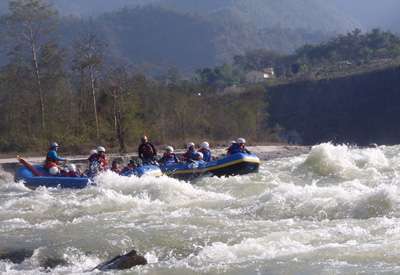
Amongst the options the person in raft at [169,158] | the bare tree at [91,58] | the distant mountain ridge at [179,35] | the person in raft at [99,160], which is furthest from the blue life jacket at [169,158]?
the distant mountain ridge at [179,35]

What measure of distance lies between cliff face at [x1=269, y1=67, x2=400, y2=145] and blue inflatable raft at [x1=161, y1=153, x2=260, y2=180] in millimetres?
37997

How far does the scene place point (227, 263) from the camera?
862cm

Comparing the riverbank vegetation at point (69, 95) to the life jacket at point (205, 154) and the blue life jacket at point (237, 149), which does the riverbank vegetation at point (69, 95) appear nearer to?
the life jacket at point (205, 154)

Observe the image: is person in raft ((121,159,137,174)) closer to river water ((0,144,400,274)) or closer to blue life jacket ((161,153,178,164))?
river water ((0,144,400,274))

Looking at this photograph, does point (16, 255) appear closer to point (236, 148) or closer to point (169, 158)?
point (169, 158)

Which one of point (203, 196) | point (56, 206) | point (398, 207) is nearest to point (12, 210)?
point (56, 206)

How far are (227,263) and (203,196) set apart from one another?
564 centimetres

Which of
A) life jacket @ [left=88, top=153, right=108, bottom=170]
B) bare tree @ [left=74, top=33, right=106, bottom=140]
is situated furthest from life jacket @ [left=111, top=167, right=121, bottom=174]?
bare tree @ [left=74, top=33, right=106, bottom=140]

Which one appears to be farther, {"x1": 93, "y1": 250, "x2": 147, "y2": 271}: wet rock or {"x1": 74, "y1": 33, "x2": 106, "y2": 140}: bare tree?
{"x1": 74, "y1": 33, "x2": 106, "y2": 140}: bare tree

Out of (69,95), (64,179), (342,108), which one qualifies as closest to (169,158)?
(64,179)

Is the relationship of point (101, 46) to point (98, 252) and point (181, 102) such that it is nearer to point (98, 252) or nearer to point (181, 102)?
point (181, 102)

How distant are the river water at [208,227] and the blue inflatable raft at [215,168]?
4.60 ft

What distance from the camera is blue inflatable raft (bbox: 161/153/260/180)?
715 inches

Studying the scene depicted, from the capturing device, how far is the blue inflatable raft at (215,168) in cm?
1817
